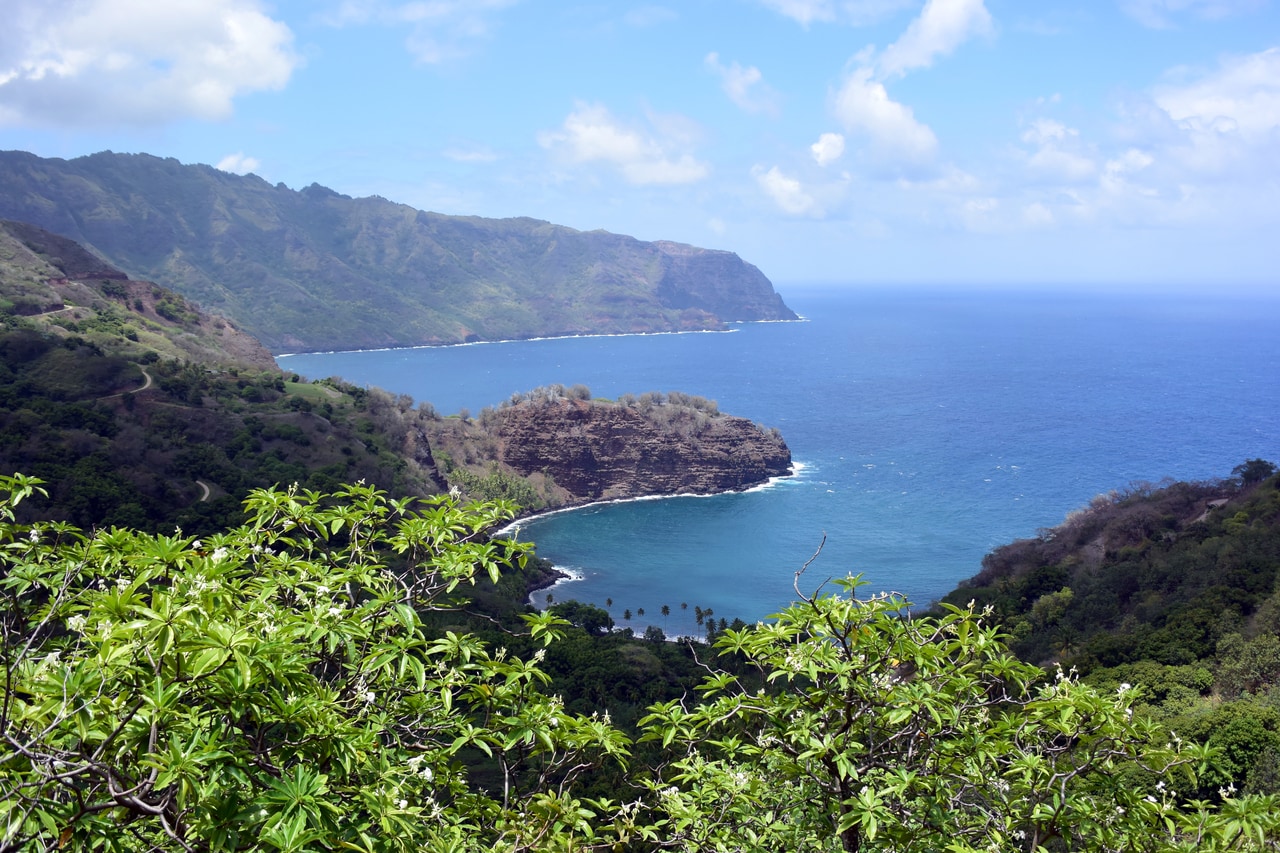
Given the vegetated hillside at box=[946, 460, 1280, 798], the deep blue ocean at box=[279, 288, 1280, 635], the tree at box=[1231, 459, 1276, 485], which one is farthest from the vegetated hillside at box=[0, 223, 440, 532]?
the tree at box=[1231, 459, 1276, 485]

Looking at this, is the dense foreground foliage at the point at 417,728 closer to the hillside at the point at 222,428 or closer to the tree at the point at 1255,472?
the hillside at the point at 222,428

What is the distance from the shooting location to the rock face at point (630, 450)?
99125mm

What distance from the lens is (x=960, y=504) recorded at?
8581cm

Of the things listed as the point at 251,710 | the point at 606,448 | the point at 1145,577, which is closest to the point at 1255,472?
the point at 1145,577

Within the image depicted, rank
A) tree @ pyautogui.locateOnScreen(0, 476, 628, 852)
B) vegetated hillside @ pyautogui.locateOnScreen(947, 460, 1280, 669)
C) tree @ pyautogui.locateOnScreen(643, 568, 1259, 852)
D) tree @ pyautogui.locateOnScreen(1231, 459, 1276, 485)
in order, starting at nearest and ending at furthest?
1. tree @ pyautogui.locateOnScreen(0, 476, 628, 852)
2. tree @ pyautogui.locateOnScreen(643, 568, 1259, 852)
3. vegetated hillside @ pyautogui.locateOnScreen(947, 460, 1280, 669)
4. tree @ pyautogui.locateOnScreen(1231, 459, 1276, 485)

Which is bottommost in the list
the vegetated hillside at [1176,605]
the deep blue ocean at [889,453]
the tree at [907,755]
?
the deep blue ocean at [889,453]

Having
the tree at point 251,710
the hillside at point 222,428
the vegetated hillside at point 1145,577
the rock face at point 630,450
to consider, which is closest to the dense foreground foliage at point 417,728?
the tree at point 251,710

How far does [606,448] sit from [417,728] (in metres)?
95.2

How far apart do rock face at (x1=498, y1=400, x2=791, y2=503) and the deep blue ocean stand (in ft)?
12.5

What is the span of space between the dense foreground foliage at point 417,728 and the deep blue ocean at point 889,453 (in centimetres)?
4058

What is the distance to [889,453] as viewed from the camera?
106 meters

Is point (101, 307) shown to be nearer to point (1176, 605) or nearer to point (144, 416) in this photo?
point (144, 416)

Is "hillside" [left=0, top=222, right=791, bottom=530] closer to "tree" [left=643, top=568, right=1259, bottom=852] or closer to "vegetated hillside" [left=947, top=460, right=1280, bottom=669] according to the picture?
"tree" [left=643, top=568, right=1259, bottom=852]

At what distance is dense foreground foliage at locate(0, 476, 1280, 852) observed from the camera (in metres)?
4.05
